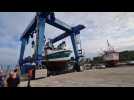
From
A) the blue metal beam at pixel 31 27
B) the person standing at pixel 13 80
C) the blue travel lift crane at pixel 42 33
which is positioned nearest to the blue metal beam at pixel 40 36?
the blue travel lift crane at pixel 42 33

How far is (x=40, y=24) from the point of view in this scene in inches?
397

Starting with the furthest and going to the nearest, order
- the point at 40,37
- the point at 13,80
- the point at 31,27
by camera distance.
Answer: the point at 31,27, the point at 40,37, the point at 13,80

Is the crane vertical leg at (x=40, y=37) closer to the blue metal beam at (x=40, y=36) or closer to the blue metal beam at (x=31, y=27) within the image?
the blue metal beam at (x=40, y=36)

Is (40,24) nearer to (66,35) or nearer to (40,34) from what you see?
(40,34)

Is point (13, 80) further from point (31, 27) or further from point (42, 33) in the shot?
point (31, 27)

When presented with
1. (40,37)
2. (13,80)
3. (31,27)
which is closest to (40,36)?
(40,37)

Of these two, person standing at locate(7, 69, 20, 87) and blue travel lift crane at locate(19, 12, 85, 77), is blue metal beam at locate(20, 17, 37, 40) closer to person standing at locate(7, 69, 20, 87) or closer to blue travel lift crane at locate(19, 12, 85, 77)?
blue travel lift crane at locate(19, 12, 85, 77)

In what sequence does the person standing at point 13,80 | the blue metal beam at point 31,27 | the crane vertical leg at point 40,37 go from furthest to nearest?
the blue metal beam at point 31,27 < the crane vertical leg at point 40,37 < the person standing at point 13,80

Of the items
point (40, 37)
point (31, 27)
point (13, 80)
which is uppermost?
point (31, 27)

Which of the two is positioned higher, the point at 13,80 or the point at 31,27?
the point at 31,27
